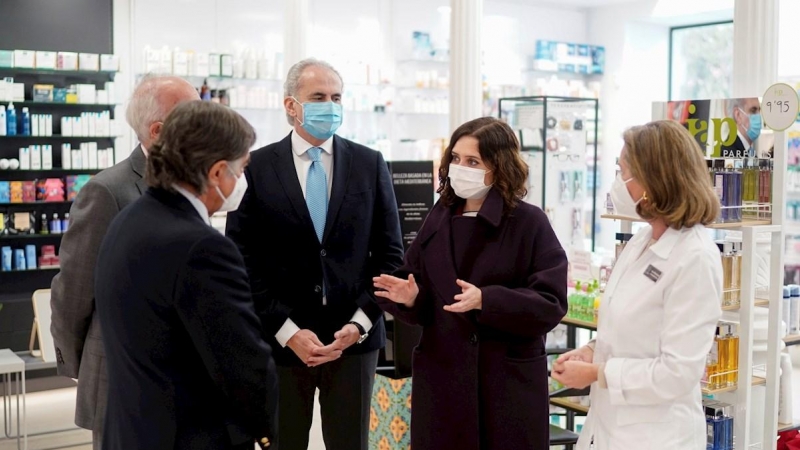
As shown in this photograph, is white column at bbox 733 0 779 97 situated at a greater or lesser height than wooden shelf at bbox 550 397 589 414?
greater

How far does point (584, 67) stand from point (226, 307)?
10518 mm

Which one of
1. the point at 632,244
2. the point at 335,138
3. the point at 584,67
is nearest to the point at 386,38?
the point at 584,67

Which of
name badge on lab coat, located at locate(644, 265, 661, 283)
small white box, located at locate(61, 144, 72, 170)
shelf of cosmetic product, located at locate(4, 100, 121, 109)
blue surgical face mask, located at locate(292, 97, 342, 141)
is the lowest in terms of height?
name badge on lab coat, located at locate(644, 265, 661, 283)

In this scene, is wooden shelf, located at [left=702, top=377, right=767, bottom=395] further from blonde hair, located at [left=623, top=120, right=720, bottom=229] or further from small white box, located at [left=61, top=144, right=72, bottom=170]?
small white box, located at [left=61, top=144, right=72, bottom=170]

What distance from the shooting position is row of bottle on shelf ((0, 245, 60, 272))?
7383 mm

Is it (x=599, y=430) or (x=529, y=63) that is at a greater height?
(x=529, y=63)

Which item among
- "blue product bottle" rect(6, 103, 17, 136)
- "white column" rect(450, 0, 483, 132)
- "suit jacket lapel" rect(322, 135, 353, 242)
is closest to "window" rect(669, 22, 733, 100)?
"white column" rect(450, 0, 483, 132)

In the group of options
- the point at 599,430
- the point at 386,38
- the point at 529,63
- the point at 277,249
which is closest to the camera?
the point at 599,430

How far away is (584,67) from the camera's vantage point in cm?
1166

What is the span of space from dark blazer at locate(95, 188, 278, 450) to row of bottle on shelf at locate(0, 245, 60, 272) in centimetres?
612

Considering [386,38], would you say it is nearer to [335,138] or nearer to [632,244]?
[335,138]

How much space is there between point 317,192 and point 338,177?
95 mm

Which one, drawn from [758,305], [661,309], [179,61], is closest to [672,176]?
[661,309]

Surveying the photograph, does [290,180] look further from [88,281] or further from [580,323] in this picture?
[580,323]
